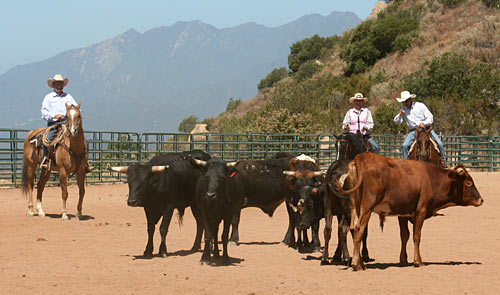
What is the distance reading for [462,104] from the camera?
36.8 meters

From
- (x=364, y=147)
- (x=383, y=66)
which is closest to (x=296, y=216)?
(x=364, y=147)

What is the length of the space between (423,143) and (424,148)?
0.30 feet

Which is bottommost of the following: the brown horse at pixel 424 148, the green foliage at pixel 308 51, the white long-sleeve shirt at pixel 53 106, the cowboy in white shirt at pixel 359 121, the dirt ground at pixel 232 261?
the dirt ground at pixel 232 261

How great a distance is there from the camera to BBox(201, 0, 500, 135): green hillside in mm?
37750

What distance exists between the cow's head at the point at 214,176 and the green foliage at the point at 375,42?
1817 inches

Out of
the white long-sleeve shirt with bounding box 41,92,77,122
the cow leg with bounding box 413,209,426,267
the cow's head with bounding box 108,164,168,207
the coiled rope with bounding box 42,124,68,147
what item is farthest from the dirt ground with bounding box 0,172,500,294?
the white long-sleeve shirt with bounding box 41,92,77,122

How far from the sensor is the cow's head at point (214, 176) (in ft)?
28.1

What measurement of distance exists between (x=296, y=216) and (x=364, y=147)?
1412 mm

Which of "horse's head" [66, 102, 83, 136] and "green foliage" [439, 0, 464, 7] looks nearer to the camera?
"horse's head" [66, 102, 83, 136]

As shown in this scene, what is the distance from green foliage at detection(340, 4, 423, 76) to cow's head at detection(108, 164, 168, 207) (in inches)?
1803

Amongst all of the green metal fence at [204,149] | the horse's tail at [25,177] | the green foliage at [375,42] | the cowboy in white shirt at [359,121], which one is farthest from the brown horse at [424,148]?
the green foliage at [375,42]

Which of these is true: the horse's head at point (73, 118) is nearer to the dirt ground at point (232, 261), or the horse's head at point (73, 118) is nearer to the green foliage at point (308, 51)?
the dirt ground at point (232, 261)

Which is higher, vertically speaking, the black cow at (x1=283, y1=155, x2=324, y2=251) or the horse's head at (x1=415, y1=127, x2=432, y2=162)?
the horse's head at (x1=415, y1=127, x2=432, y2=162)

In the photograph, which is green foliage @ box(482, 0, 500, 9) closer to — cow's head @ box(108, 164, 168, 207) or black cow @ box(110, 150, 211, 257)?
black cow @ box(110, 150, 211, 257)
